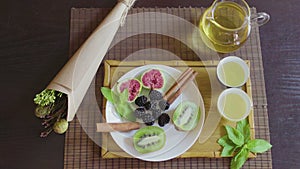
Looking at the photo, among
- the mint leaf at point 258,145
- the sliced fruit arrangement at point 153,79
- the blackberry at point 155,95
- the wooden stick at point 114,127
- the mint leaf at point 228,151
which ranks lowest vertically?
the mint leaf at point 228,151

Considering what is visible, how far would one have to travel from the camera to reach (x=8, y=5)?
111 centimetres

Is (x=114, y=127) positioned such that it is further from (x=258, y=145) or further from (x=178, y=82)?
(x=258, y=145)

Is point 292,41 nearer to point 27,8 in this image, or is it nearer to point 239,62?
point 239,62

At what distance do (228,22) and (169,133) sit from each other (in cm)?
33

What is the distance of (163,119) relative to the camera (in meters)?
0.96

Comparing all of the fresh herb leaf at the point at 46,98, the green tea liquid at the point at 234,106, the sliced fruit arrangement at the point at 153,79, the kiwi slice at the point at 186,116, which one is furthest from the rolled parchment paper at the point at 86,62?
the green tea liquid at the point at 234,106

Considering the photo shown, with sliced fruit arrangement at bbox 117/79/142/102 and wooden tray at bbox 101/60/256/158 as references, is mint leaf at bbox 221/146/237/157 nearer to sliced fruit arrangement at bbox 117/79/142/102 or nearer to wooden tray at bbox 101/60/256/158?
wooden tray at bbox 101/60/256/158

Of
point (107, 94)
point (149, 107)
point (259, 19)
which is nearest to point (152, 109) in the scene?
point (149, 107)

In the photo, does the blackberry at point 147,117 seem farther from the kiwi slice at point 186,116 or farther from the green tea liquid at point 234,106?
the green tea liquid at point 234,106

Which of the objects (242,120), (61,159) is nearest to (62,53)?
(61,159)

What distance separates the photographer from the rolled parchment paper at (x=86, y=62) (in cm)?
94

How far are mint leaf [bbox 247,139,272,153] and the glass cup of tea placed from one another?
0.82ft

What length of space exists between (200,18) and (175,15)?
7 centimetres

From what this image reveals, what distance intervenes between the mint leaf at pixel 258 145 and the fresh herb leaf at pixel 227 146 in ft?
0.13
